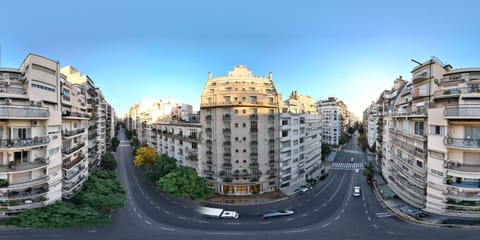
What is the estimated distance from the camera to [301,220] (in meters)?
34.3

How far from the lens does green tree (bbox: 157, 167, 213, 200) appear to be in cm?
3900

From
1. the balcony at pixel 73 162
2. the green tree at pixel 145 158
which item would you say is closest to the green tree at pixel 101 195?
the balcony at pixel 73 162

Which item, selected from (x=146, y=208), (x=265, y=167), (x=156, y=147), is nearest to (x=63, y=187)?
(x=146, y=208)

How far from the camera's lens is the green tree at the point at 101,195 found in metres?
32.4

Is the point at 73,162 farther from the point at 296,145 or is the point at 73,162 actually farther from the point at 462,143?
the point at 462,143

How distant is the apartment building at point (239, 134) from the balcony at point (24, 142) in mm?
25757

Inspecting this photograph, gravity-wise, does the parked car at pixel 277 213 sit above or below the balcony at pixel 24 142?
below

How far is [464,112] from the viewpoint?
27.8 m

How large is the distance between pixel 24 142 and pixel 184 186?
70.8 feet

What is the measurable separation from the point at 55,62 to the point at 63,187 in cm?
1780

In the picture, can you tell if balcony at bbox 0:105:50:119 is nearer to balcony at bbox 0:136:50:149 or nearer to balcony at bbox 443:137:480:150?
balcony at bbox 0:136:50:149

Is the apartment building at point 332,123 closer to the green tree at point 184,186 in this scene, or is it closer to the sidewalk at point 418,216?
the sidewalk at point 418,216

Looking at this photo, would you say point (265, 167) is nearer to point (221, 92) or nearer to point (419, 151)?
point (221, 92)

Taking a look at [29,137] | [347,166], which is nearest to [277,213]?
[29,137]
